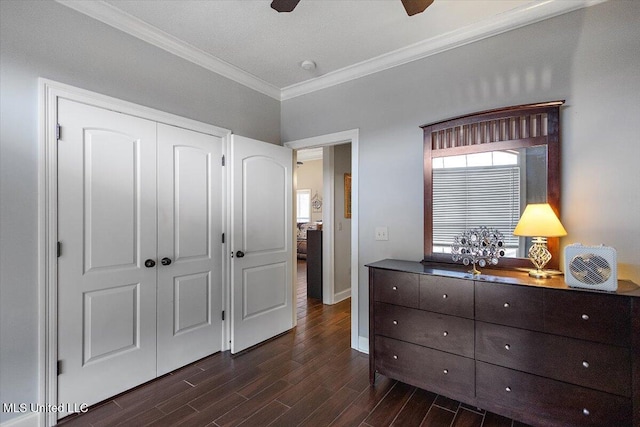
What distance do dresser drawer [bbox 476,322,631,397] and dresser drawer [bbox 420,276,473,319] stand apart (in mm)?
140

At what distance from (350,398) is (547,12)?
3091 mm

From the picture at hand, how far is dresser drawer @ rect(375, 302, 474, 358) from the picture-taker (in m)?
1.98

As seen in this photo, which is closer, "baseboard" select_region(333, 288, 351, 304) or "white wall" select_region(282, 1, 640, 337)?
"white wall" select_region(282, 1, 640, 337)

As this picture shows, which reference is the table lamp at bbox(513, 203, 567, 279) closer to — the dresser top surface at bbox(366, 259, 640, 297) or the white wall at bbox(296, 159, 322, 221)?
the dresser top surface at bbox(366, 259, 640, 297)

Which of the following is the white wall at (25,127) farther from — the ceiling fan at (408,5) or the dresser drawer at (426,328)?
the dresser drawer at (426,328)

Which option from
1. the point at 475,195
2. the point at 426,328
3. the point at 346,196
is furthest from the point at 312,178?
the point at 426,328

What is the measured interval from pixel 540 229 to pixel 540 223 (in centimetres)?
4

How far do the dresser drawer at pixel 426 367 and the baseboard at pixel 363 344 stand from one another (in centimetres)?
57

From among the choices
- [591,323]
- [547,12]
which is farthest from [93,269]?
[547,12]

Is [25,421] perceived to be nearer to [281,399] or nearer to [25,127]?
[281,399]

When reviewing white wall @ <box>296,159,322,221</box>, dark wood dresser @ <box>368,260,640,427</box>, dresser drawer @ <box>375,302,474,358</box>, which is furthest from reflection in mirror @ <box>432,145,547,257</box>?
white wall @ <box>296,159,322,221</box>

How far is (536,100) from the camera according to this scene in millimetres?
2145

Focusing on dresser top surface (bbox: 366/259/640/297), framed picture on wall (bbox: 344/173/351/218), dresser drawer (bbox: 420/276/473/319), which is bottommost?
dresser drawer (bbox: 420/276/473/319)

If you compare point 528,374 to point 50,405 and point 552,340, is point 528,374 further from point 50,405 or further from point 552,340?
point 50,405
